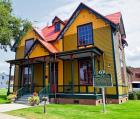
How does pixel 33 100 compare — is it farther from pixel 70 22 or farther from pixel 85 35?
pixel 70 22

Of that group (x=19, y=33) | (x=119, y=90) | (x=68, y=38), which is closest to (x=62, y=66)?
(x=68, y=38)

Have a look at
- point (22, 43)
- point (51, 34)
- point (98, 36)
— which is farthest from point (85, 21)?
point (22, 43)

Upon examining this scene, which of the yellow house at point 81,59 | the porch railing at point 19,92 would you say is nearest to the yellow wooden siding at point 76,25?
the yellow house at point 81,59

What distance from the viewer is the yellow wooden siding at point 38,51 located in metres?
19.4

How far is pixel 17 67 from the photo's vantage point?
84.4 feet

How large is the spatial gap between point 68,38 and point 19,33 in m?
11.7

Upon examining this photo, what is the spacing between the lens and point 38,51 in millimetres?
19938

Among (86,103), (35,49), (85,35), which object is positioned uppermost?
(85,35)

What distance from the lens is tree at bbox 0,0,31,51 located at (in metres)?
25.8

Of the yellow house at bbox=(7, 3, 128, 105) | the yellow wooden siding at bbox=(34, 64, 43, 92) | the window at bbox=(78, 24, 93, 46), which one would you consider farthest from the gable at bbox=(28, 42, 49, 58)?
the window at bbox=(78, 24, 93, 46)

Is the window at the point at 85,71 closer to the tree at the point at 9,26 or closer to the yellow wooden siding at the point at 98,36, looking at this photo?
the yellow wooden siding at the point at 98,36

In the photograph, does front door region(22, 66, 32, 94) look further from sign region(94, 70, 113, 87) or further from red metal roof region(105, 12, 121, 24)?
sign region(94, 70, 113, 87)

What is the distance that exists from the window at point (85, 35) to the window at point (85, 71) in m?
2.06

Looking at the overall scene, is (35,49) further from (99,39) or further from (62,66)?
(99,39)
